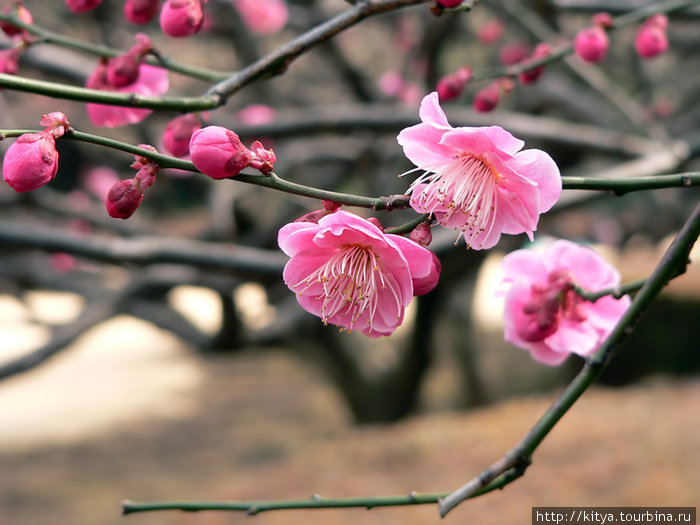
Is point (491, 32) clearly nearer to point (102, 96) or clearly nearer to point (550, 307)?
point (550, 307)

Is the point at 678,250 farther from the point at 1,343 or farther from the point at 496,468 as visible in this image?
the point at 1,343

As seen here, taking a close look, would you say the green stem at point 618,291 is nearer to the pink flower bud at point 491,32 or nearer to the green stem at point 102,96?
the green stem at point 102,96

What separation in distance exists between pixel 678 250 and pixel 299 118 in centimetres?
159

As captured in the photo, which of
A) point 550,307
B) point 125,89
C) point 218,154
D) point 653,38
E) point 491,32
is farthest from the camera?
point 491,32

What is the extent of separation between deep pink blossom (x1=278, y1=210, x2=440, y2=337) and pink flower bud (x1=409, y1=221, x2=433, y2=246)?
0.5 inches

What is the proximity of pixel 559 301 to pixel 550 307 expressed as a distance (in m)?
0.02

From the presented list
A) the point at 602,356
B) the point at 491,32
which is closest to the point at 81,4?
the point at 602,356

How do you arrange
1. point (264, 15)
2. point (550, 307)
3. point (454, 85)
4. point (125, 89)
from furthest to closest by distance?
point (264, 15), point (454, 85), point (125, 89), point (550, 307)

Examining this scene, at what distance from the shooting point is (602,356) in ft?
1.86

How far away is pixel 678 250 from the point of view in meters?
0.56

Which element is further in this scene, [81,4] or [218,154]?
[81,4]

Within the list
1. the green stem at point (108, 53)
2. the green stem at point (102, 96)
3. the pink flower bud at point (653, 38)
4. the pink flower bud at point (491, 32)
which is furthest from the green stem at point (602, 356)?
the pink flower bud at point (491, 32)

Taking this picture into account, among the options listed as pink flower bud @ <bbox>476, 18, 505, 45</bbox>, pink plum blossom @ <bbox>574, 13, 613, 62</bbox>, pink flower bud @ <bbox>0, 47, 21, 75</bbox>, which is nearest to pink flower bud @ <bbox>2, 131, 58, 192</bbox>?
pink flower bud @ <bbox>0, 47, 21, 75</bbox>

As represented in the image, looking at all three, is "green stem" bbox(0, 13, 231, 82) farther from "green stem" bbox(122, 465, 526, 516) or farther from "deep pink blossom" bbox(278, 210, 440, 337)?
"green stem" bbox(122, 465, 526, 516)
